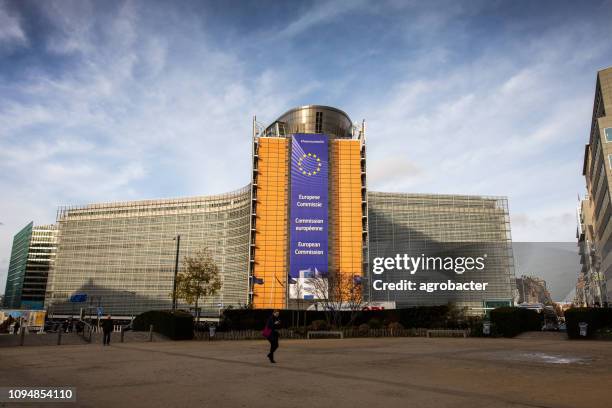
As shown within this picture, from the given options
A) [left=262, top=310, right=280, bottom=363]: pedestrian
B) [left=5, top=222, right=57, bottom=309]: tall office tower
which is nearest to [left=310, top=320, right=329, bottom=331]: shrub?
[left=262, top=310, right=280, bottom=363]: pedestrian

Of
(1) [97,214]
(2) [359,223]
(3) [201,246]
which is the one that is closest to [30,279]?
(1) [97,214]

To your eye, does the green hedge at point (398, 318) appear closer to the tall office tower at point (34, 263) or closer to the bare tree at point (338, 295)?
the bare tree at point (338, 295)

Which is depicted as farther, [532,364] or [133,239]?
[133,239]

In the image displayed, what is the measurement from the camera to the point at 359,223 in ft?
249

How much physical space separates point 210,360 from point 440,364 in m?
7.31

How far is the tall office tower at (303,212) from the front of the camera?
238 ft

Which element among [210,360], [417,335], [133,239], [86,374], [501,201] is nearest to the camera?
[86,374]

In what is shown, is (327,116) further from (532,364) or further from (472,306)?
(532,364)

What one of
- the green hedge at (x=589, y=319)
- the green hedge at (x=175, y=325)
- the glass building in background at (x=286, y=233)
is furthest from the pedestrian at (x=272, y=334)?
the glass building in background at (x=286, y=233)

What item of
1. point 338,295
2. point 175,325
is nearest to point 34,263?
point 338,295

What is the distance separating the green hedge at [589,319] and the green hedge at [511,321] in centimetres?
402

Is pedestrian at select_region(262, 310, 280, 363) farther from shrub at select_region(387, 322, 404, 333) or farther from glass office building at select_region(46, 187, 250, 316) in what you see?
glass office building at select_region(46, 187, 250, 316)

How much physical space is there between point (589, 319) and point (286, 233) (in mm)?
51027

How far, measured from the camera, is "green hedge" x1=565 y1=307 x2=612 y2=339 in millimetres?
29062
